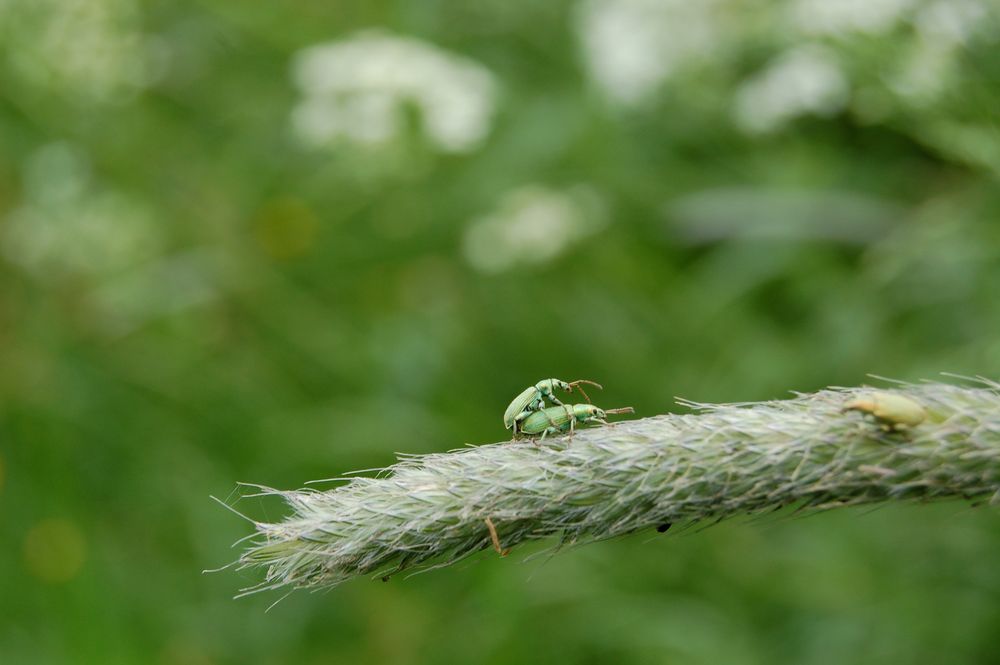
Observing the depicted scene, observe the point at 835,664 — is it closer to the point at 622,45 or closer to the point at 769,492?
the point at 769,492

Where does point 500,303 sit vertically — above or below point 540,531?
above

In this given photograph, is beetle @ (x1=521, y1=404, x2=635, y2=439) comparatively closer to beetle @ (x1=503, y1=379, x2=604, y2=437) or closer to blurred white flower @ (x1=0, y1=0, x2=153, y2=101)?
beetle @ (x1=503, y1=379, x2=604, y2=437)

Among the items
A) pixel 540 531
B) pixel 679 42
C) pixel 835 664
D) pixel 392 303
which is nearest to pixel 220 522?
pixel 392 303

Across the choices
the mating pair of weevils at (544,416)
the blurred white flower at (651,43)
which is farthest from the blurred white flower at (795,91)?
the mating pair of weevils at (544,416)

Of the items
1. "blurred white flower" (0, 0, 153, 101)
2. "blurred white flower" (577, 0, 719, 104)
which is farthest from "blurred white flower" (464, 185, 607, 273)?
"blurred white flower" (0, 0, 153, 101)

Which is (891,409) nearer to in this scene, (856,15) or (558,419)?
(558,419)

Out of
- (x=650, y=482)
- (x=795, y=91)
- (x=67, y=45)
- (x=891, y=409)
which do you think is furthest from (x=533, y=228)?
(x=891, y=409)

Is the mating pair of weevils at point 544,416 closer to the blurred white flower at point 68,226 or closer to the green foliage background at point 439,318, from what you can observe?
the green foliage background at point 439,318
